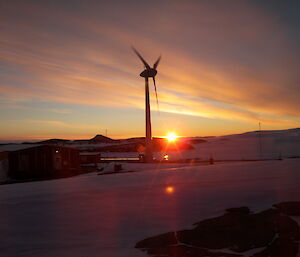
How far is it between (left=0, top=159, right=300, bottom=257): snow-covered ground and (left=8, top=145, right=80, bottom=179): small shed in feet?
84.3

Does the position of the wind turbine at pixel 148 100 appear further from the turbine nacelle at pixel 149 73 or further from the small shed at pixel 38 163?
the small shed at pixel 38 163

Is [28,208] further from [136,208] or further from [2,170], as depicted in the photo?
[2,170]

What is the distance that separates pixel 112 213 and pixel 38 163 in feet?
108

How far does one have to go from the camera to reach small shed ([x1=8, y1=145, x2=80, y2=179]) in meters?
39.0

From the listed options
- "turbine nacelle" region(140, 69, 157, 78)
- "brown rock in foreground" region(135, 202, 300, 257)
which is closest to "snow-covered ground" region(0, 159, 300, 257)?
"brown rock in foreground" region(135, 202, 300, 257)

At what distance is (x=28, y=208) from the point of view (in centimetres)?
1180

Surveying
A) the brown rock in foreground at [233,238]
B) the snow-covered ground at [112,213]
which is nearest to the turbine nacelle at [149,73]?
the snow-covered ground at [112,213]

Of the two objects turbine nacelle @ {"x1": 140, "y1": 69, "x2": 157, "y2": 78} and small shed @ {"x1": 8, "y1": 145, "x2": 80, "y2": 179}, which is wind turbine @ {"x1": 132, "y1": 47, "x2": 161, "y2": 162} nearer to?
turbine nacelle @ {"x1": 140, "y1": 69, "x2": 157, "y2": 78}

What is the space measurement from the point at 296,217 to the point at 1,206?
519 inches

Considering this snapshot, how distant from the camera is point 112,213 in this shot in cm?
1056

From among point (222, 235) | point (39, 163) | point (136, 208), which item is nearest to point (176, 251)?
point (222, 235)

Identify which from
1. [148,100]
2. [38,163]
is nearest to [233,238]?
[38,163]

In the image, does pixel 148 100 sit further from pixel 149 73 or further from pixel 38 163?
pixel 38 163

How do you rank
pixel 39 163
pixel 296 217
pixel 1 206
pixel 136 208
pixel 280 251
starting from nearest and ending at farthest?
pixel 280 251 → pixel 296 217 → pixel 136 208 → pixel 1 206 → pixel 39 163
